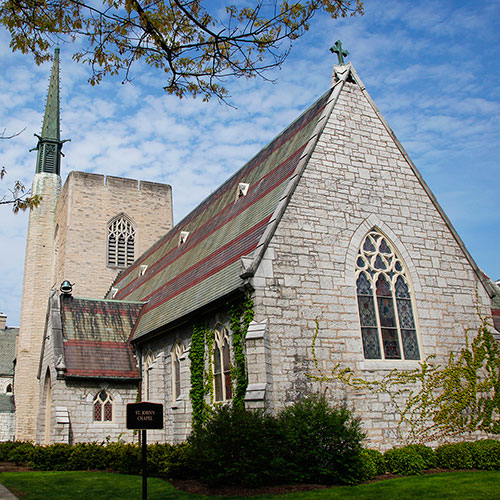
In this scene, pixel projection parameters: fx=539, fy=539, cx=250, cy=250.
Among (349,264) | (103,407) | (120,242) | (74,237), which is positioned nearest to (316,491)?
(349,264)

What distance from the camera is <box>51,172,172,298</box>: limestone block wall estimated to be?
3688cm

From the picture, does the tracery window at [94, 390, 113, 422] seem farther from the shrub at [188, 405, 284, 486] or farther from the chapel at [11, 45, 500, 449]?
the shrub at [188, 405, 284, 486]

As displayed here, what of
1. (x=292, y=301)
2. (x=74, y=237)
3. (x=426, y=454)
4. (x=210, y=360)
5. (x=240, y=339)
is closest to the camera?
(x=426, y=454)

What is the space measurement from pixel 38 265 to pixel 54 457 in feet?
86.7

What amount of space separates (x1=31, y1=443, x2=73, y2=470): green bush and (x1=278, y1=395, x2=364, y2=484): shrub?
338 inches

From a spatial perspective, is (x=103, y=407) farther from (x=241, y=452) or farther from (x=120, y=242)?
(x=120, y=242)

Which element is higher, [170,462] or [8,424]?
[8,424]

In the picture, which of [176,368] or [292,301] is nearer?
[292,301]

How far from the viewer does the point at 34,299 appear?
39.5 meters

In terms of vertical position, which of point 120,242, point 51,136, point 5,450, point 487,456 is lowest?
point 487,456

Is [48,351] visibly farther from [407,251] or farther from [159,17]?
[159,17]

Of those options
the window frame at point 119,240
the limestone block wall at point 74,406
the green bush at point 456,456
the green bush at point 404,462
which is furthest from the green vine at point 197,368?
the window frame at point 119,240

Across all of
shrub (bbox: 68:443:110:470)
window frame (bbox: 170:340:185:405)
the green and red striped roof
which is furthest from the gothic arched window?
shrub (bbox: 68:443:110:470)

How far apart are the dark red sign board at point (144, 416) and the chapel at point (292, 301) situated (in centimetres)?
390
